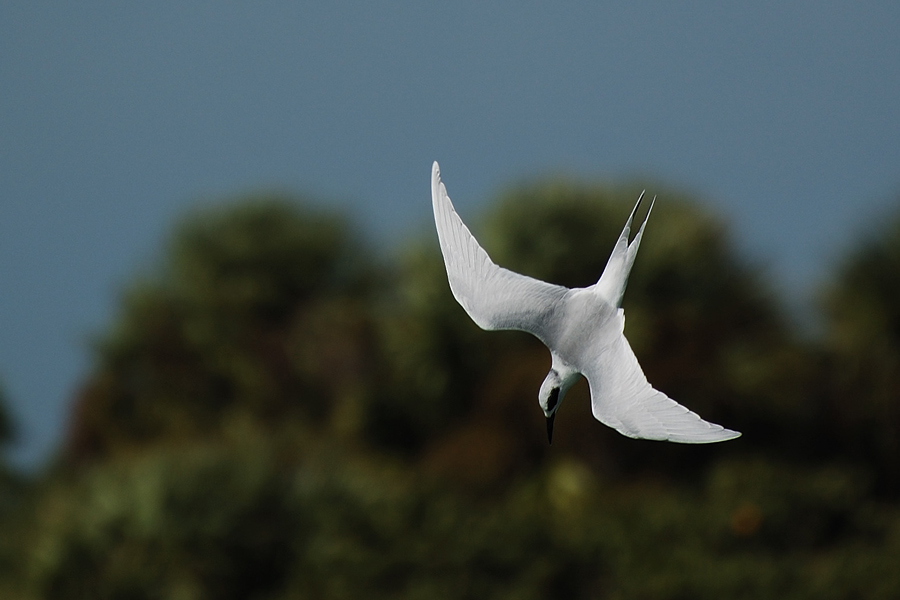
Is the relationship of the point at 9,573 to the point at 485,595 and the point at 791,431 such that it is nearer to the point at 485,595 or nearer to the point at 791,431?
the point at 485,595

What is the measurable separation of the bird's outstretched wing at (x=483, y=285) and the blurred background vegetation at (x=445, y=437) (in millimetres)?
5863

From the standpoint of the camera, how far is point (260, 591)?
7.07 m

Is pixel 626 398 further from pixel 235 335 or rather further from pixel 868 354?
pixel 235 335

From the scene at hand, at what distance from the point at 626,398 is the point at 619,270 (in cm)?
8

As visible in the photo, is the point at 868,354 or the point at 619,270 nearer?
the point at 619,270

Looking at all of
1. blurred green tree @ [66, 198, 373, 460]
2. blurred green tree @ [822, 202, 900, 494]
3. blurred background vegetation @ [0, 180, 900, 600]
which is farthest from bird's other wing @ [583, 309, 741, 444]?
blurred green tree @ [66, 198, 373, 460]

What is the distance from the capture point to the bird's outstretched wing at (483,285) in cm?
74

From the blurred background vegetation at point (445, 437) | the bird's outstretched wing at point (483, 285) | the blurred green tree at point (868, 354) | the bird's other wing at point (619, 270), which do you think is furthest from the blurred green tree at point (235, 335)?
the bird's other wing at point (619, 270)

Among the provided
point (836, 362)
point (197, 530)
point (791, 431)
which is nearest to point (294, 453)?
point (197, 530)

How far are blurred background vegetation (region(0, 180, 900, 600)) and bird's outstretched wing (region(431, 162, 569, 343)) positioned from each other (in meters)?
5.86

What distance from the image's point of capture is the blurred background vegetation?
6.86m

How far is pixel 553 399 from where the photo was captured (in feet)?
2.23

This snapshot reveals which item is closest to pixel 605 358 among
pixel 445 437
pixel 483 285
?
pixel 483 285

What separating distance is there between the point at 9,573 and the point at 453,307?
13.6ft
